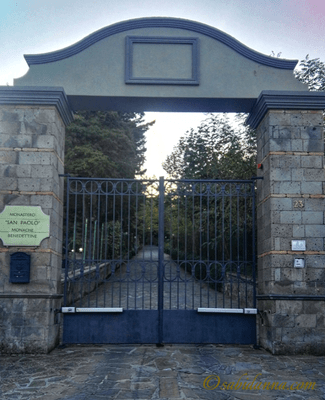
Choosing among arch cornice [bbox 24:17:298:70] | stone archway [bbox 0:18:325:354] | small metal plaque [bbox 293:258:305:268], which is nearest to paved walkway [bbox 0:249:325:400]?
stone archway [bbox 0:18:325:354]

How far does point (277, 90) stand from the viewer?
798 centimetres

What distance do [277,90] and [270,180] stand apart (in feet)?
5.22

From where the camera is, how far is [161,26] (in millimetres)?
8164

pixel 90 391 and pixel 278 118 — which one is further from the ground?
pixel 278 118

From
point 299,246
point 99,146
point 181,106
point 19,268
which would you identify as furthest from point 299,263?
point 99,146

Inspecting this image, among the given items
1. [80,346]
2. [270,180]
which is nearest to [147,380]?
[80,346]

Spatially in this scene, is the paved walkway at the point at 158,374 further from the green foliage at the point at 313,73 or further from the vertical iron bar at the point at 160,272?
the green foliage at the point at 313,73

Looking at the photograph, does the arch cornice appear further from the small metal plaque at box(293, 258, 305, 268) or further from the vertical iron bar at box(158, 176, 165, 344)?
the small metal plaque at box(293, 258, 305, 268)

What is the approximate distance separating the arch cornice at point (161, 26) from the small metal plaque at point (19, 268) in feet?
10.9

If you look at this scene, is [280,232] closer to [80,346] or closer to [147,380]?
[147,380]

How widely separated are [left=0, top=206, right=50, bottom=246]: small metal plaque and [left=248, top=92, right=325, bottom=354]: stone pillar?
3719 mm

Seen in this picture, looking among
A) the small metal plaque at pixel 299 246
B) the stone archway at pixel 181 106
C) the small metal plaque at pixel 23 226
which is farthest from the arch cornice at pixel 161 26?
the small metal plaque at pixel 299 246

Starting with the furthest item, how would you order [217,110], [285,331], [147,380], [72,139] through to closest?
[72,139] < [217,110] < [285,331] < [147,380]

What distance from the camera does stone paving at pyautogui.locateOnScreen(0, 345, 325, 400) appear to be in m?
5.07
